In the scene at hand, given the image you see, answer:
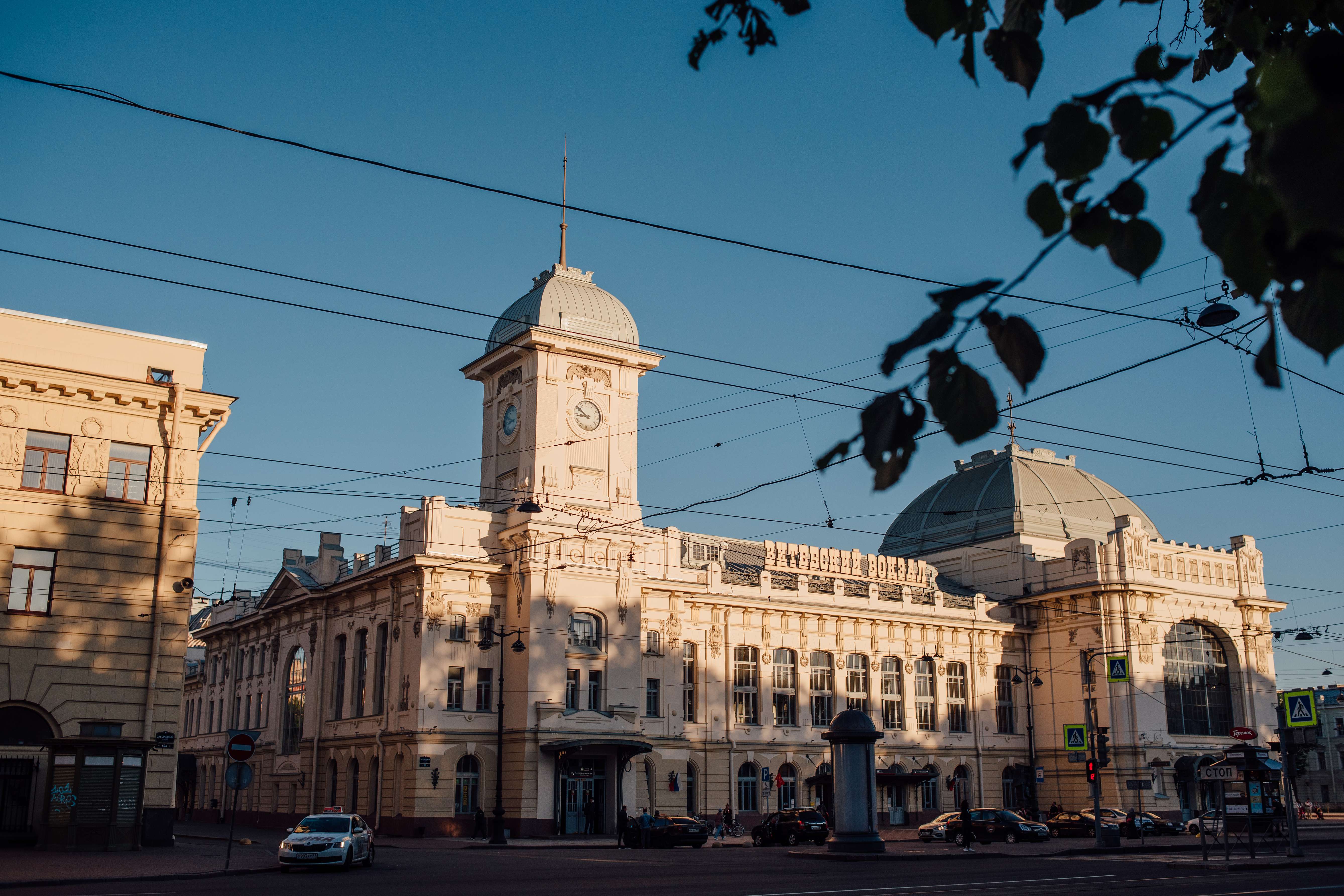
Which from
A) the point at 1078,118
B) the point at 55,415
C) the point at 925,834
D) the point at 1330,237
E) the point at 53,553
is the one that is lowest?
the point at 925,834

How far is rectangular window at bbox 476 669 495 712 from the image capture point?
50.5m

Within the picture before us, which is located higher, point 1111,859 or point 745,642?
point 745,642

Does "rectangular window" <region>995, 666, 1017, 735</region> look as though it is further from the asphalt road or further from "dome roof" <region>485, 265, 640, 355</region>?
the asphalt road

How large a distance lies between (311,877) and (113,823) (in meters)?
8.10

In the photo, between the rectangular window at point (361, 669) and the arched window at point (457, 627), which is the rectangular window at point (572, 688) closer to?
the arched window at point (457, 627)

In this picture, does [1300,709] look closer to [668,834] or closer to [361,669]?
[668,834]

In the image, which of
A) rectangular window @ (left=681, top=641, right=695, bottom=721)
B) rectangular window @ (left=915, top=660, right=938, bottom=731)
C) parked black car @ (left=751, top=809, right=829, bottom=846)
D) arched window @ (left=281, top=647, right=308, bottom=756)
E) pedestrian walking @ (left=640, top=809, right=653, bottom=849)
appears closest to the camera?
pedestrian walking @ (left=640, top=809, right=653, bottom=849)

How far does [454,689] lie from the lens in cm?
5016

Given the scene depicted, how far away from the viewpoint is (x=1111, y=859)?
112ft

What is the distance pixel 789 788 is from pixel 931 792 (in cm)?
906

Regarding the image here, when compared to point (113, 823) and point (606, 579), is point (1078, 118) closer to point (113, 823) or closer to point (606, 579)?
point (113, 823)

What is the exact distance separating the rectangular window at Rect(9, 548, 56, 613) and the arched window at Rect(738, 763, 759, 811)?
34780mm

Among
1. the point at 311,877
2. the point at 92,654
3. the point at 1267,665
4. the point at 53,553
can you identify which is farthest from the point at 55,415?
the point at 1267,665

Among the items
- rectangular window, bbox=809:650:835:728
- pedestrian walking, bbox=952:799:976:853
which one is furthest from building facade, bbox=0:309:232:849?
rectangular window, bbox=809:650:835:728
